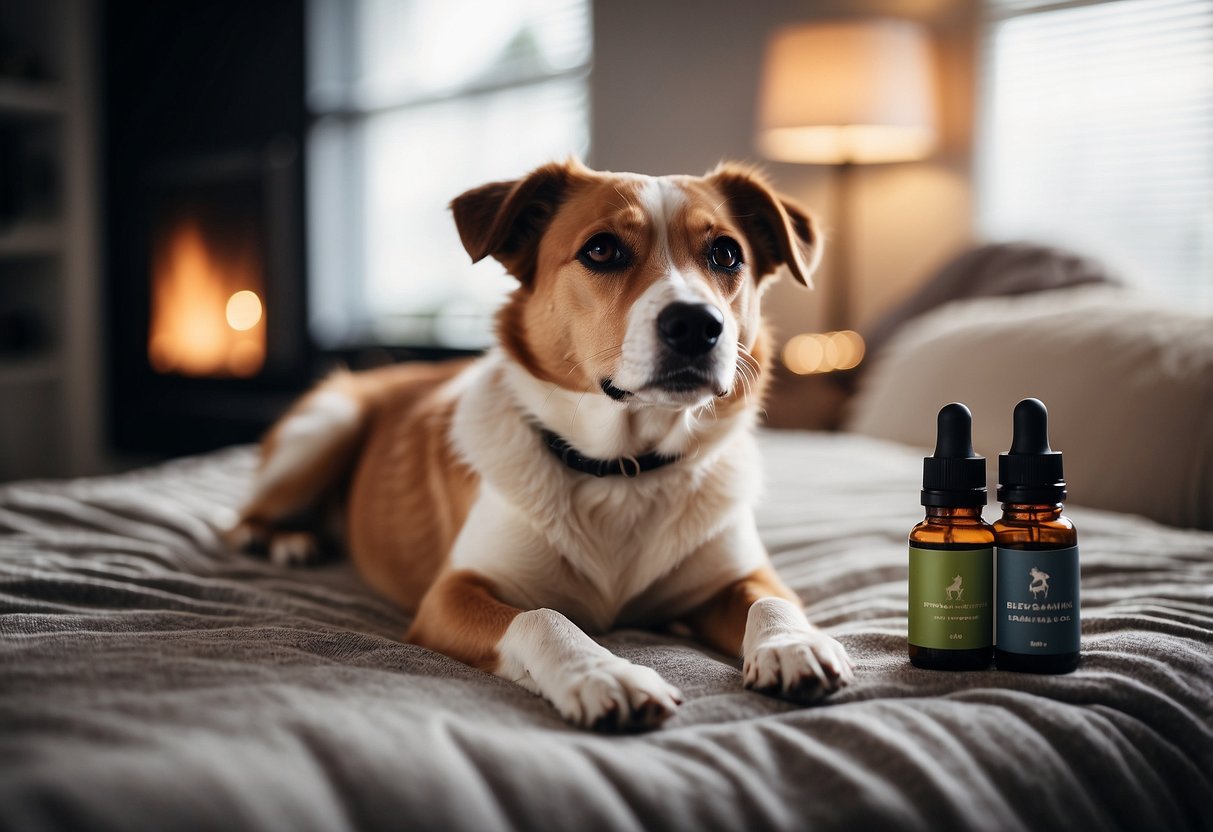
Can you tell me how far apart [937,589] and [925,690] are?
0.34 feet

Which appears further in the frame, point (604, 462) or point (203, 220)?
point (203, 220)

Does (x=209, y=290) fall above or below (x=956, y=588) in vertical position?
above

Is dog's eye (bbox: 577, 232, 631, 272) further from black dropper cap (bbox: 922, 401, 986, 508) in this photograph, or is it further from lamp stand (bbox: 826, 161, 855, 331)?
lamp stand (bbox: 826, 161, 855, 331)

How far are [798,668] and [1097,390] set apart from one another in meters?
1.24

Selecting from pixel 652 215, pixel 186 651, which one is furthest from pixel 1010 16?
pixel 186 651

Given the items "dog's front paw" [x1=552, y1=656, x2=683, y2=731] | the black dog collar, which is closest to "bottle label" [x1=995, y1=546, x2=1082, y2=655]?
"dog's front paw" [x1=552, y1=656, x2=683, y2=731]

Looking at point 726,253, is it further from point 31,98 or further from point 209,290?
point 31,98

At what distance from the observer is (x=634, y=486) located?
4.44 feet

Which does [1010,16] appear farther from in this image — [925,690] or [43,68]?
[43,68]

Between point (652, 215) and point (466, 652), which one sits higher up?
point (652, 215)

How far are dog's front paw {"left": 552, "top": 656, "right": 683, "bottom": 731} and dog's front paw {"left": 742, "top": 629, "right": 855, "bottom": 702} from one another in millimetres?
114

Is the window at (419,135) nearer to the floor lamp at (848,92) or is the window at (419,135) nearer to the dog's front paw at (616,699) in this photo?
the floor lamp at (848,92)

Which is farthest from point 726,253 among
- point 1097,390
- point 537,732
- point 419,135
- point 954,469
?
point 419,135

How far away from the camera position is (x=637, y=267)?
53.4 inches
